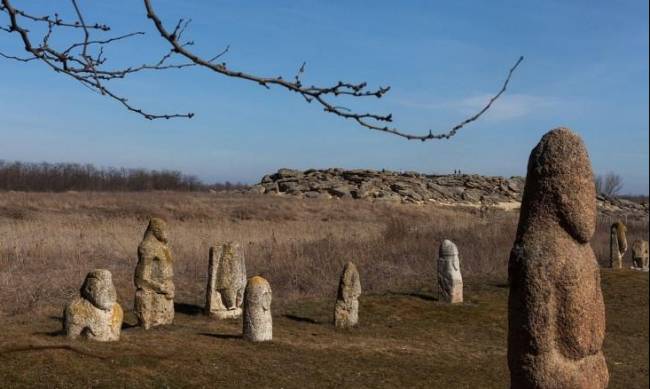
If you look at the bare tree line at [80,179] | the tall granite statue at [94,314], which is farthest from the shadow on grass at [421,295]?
the bare tree line at [80,179]

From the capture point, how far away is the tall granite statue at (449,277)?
15406mm

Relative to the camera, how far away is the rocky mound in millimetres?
40312

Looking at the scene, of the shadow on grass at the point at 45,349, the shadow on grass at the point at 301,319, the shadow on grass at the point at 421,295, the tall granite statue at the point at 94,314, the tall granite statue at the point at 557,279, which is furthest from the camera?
the shadow on grass at the point at 421,295

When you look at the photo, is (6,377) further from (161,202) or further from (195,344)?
(161,202)

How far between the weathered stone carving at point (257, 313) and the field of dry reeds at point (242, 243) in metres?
3.86

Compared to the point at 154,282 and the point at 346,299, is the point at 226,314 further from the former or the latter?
the point at 346,299

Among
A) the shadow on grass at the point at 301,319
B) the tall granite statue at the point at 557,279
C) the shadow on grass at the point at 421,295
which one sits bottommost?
the shadow on grass at the point at 301,319

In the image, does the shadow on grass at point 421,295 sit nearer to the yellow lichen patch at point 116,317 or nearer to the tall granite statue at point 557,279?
the yellow lichen patch at point 116,317

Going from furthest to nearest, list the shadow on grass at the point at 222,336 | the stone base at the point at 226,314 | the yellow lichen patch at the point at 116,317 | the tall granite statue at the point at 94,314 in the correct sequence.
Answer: the stone base at the point at 226,314 → the shadow on grass at the point at 222,336 → the yellow lichen patch at the point at 116,317 → the tall granite statue at the point at 94,314

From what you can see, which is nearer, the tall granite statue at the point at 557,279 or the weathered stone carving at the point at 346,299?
the tall granite statue at the point at 557,279

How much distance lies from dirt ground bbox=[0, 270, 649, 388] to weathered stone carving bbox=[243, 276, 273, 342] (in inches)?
7.5

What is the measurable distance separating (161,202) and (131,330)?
67.5 ft

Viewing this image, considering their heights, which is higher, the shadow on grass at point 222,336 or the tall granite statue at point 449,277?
the tall granite statue at point 449,277

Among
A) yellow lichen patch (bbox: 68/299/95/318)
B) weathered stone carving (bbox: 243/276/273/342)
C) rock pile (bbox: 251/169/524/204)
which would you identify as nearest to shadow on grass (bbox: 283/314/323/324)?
weathered stone carving (bbox: 243/276/273/342)
